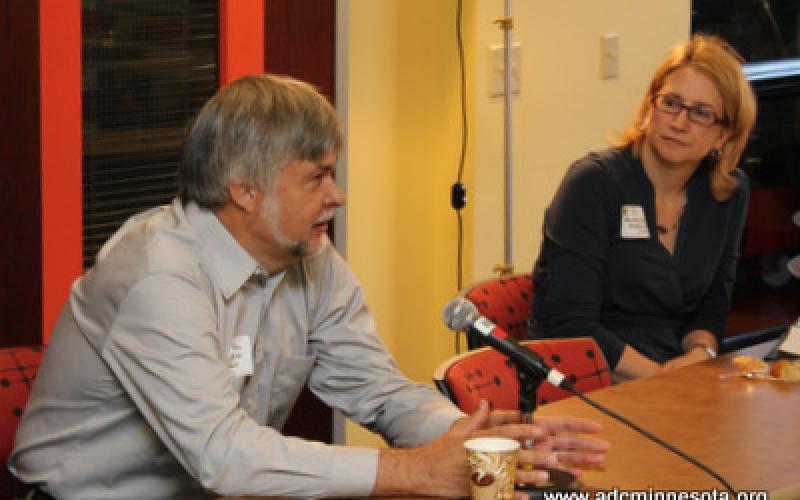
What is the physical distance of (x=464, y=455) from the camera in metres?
1.65

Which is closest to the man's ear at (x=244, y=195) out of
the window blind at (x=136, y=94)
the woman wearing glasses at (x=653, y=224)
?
the window blind at (x=136, y=94)

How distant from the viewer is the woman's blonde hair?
3.05 m

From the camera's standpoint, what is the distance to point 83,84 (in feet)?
8.95

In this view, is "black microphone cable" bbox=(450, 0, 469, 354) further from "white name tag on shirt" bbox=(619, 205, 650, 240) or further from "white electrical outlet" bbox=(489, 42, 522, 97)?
"white name tag on shirt" bbox=(619, 205, 650, 240)

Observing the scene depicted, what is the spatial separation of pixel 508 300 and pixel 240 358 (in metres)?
1.23

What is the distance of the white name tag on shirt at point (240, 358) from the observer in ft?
6.39

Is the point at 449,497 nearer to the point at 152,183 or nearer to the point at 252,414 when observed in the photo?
the point at 252,414

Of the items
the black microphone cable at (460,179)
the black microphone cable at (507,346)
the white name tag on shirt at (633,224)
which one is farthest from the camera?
the black microphone cable at (460,179)

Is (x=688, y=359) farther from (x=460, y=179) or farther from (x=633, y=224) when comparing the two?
(x=460, y=179)

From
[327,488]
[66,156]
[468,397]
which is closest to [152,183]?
[66,156]

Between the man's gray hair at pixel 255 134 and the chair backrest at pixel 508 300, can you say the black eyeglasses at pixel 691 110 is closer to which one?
the chair backrest at pixel 508 300

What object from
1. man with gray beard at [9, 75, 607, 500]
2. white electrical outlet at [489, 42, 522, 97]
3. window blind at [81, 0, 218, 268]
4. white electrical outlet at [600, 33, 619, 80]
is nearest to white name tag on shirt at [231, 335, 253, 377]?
man with gray beard at [9, 75, 607, 500]

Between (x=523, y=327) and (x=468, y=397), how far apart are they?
1001 millimetres

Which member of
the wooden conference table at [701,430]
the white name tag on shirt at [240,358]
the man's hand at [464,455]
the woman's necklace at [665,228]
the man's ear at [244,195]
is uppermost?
the man's ear at [244,195]
